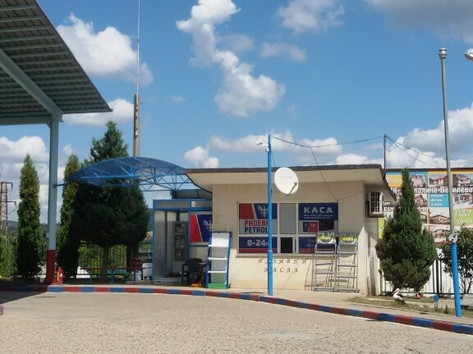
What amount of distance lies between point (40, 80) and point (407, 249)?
46.2 feet

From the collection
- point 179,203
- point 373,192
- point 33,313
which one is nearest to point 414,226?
point 373,192

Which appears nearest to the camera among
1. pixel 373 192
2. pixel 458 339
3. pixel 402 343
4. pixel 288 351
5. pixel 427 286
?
pixel 288 351

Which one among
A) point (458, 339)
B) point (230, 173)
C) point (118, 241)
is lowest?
point (458, 339)

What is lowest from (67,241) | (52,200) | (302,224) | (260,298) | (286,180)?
(260,298)

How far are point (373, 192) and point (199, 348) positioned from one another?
1435cm

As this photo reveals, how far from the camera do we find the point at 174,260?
91.2ft

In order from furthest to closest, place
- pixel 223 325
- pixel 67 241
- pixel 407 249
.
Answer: pixel 67 241
pixel 407 249
pixel 223 325

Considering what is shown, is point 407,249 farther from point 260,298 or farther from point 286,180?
point 260,298

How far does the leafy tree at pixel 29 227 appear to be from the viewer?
2870 centimetres

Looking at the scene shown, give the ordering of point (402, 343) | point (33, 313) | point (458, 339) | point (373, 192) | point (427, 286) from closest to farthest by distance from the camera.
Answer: point (402, 343)
point (458, 339)
point (33, 313)
point (373, 192)
point (427, 286)

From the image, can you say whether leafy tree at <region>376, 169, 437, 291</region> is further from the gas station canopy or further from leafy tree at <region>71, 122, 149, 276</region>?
the gas station canopy

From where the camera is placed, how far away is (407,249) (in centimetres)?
2223

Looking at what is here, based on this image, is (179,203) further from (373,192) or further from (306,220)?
(373,192)

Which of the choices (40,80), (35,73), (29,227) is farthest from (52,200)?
(35,73)
